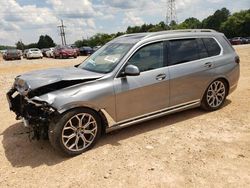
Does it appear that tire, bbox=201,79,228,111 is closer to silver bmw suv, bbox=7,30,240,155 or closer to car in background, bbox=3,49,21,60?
silver bmw suv, bbox=7,30,240,155

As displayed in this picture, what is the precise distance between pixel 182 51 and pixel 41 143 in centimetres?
315

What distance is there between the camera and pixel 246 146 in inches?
179

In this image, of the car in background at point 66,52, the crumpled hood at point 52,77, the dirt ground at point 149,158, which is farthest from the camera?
the car in background at point 66,52

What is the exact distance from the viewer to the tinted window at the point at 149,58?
5098 millimetres

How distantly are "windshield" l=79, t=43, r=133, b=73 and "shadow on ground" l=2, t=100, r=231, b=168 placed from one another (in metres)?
1.22

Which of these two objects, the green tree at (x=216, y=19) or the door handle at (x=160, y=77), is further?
the green tree at (x=216, y=19)

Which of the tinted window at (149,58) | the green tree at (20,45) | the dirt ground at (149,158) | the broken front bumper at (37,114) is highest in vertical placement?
the tinted window at (149,58)

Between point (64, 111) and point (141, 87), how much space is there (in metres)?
1.43

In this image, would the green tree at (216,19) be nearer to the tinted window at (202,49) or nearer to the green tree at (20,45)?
the green tree at (20,45)

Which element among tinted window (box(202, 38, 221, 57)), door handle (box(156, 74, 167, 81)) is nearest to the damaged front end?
door handle (box(156, 74, 167, 81))

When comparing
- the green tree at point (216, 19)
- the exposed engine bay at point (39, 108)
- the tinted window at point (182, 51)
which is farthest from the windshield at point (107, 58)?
the green tree at point (216, 19)

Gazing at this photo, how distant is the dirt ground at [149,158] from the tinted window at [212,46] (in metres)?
1.35

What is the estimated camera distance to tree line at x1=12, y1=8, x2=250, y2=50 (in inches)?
3241

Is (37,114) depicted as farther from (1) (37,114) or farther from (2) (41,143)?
(2) (41,143)
